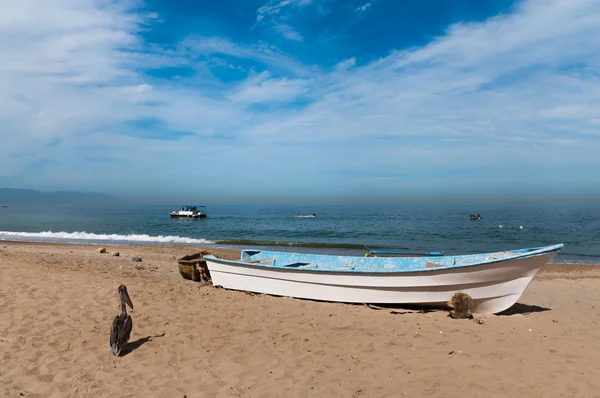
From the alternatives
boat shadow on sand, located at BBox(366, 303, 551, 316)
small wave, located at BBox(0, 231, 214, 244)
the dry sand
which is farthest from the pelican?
small wave, located at BBox(0, 231, 214, 244)

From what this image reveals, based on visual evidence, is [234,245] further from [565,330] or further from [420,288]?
[565,330]

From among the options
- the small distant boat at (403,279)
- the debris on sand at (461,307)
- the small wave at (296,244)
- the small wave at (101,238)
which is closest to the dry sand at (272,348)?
the debris on sand at (461,307)

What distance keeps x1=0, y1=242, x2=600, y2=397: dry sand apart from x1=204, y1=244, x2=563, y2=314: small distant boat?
0.40m

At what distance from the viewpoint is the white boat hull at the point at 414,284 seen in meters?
8.27

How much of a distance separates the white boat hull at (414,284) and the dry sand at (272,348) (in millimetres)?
352

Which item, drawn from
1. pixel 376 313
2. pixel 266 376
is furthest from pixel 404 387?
pixel 376 313

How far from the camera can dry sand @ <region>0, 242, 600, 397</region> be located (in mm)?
5090

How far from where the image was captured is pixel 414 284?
873 centimetres

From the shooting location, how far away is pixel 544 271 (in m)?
16.7

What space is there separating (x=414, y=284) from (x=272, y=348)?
391cm

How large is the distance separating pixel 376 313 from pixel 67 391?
6.21 metres

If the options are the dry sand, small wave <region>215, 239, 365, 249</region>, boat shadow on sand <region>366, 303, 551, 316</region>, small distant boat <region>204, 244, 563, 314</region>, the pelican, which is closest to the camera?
the dry sand

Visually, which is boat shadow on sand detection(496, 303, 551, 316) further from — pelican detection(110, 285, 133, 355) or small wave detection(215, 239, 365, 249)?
small wave detection(215, 239, 365, 249)

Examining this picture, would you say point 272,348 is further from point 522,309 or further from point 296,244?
point 296,244
